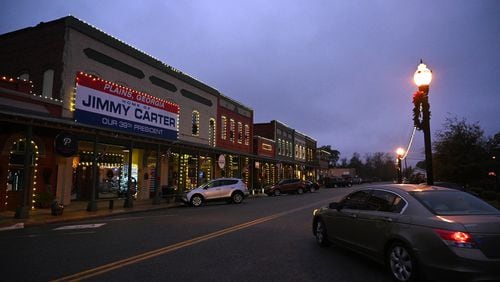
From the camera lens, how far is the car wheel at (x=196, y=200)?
2420cm

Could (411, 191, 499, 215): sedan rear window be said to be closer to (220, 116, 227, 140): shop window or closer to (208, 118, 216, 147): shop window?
(208, 118, 216, 147): shop window

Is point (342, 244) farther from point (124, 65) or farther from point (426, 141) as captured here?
point (124, 65)

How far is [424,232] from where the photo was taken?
589 centimetres

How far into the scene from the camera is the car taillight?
541cm

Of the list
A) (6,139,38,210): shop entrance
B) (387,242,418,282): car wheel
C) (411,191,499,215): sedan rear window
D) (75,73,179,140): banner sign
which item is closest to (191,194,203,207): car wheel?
(75,73,179,140): banner sign

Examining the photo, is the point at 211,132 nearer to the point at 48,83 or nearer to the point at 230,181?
the point at 230,181

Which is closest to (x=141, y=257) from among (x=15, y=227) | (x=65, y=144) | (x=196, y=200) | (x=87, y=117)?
(x=15, y=227)

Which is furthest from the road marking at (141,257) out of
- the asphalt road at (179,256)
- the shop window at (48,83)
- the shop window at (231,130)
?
the shop window at (231,130)

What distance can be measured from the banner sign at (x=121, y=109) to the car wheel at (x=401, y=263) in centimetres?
1875

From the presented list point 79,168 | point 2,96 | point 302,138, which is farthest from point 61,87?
point 302,138

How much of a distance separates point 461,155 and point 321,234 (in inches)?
736

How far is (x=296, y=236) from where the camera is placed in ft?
36.5

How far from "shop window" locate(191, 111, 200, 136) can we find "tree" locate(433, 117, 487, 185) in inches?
700

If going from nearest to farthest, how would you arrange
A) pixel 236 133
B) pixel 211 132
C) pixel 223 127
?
pixel 211 132 < pixel 223 127 < pixel 236 133
